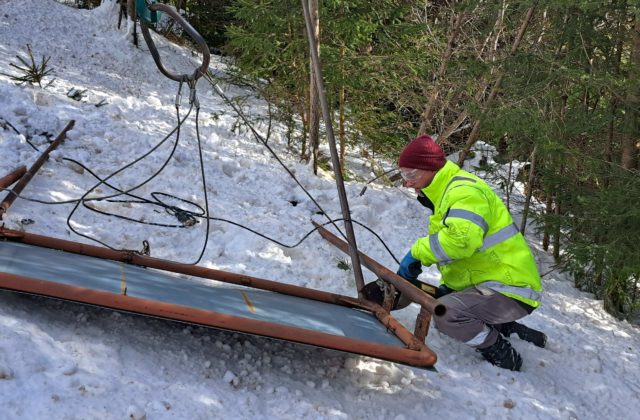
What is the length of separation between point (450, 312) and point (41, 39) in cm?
963

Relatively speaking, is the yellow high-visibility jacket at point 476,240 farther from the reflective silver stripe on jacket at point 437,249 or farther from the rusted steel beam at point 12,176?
the rusted steel beam at point 12,176

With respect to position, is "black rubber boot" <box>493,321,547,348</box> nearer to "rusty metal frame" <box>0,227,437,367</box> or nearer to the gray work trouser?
the gray work trouser

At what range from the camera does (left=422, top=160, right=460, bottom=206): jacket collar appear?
144 inches

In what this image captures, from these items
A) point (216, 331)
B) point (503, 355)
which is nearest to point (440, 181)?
point (503, 355)

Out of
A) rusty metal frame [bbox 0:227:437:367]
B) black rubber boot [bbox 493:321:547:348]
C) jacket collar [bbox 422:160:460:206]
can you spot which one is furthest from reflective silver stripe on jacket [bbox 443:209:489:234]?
black rubber boot [bbox 493:321:547:348]

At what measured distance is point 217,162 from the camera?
7012 mm

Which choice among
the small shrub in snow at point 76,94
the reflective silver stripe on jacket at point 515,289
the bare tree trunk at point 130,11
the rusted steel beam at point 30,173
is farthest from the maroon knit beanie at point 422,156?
the bare tree trunk at point 130,11

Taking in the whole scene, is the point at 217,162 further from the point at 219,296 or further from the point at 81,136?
the point at 219,296

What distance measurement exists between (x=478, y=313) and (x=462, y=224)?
26.2 inches

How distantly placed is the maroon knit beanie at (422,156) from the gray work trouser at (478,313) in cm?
87

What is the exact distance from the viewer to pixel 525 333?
4.26 metres

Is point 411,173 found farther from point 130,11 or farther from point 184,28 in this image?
point 130,11

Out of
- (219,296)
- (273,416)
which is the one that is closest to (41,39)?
(219,296)

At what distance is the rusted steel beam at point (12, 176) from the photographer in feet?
15.8
